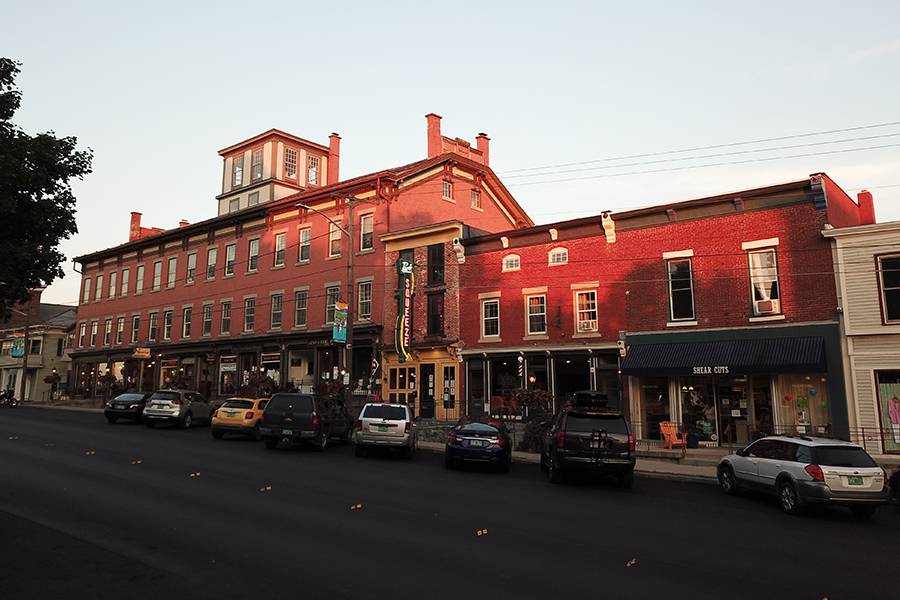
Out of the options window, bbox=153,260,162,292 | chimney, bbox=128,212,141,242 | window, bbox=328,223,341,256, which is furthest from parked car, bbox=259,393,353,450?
chimney, bbox=128,212,141,242

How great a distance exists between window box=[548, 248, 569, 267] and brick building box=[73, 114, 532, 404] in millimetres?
7480

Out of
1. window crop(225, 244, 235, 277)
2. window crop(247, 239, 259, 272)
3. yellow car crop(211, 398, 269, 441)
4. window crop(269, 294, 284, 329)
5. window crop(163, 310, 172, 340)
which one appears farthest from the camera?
window crop(163, 310, 172, 340)

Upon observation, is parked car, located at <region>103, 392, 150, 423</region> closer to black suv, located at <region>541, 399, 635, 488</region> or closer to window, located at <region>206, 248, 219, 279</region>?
window, located at <region>206, 248, 219, 279</region>

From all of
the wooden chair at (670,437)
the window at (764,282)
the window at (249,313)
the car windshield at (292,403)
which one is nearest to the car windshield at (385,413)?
the car windshield at (292,403)

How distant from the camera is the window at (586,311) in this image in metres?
27.8

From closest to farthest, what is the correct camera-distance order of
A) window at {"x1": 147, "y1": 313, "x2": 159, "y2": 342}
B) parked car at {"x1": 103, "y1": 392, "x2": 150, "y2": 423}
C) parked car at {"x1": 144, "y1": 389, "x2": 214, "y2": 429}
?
parked car at {"x1": 144, "y1": 389, "x2": 214, "y2": 429} → parked car at {"x1": 103, "y1": 392, "x2": 150, "y2": 423} → window at {"x1": 147, "y1": 313, "x2": 159, "y2": 342}

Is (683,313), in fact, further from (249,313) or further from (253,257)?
(253,257)

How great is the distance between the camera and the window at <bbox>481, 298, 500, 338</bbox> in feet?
101

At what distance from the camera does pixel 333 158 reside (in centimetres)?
4797

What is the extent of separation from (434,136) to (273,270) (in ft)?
45.0

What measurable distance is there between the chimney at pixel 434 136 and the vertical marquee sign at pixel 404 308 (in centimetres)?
865

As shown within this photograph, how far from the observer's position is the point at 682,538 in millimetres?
10266

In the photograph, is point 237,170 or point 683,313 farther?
point 237,170

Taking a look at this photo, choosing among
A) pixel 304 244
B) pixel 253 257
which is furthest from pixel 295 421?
pixel 253 257
